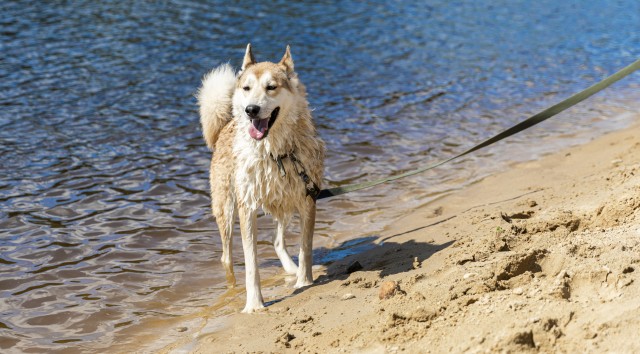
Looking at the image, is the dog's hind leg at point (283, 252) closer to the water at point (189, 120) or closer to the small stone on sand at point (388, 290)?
the water at point (189, 120)

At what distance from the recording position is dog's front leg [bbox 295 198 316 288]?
206 inches

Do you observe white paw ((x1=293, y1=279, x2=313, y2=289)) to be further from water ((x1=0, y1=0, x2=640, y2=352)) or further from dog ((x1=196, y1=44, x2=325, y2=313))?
water ((x1=0, y1=0, x2=640, y2=352))

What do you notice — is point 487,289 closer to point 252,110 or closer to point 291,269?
point 252,110

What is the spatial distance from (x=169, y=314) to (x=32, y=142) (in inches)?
194

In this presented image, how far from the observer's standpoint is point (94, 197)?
7.46 m

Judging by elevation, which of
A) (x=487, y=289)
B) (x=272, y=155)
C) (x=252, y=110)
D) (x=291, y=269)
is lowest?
(x=291, y=269)

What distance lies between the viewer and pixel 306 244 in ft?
17.2

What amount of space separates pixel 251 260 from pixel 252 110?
108 cm

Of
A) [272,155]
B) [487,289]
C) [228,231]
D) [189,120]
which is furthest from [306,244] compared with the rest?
[189,120]

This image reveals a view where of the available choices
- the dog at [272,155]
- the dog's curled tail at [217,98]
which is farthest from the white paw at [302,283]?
the dog's curled tail at [217,98]

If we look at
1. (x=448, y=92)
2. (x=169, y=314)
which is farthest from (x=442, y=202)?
(x=448, y=92)

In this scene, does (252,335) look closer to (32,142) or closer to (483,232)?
(483,232)

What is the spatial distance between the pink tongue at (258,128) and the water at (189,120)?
1.27 m

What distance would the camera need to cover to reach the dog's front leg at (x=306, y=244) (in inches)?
206
